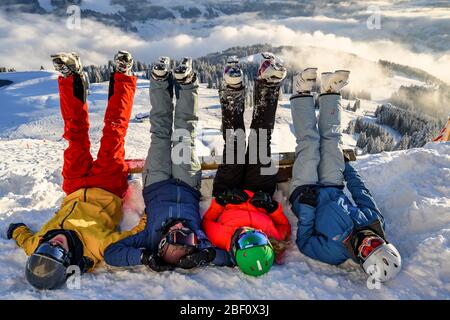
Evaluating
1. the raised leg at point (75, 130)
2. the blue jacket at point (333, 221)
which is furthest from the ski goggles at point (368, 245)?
the raised leg at point (75, 130)

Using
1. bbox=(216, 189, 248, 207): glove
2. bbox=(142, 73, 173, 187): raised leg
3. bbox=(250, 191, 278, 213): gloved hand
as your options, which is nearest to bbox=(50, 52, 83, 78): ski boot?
bbox=(142, 73, 173, 187): raised leg

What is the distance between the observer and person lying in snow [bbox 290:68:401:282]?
3.51m

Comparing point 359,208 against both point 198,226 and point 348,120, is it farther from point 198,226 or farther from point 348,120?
point 348,120

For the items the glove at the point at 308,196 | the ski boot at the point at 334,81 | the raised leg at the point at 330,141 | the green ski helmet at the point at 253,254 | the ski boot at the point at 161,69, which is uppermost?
the ski boot at the point at 161,69

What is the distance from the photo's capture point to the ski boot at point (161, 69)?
444 centimetres

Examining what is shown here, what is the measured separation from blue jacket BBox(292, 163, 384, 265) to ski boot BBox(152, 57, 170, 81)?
225 centimetres

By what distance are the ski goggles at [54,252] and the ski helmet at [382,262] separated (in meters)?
2.85

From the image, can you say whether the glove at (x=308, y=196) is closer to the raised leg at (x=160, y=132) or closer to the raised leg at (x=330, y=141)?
the raised leg at (x=330, y=141)

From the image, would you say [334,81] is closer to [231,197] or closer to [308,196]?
[308,196]

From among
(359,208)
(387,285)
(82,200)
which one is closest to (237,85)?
(359,208)

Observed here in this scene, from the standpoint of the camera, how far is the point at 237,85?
430 cm

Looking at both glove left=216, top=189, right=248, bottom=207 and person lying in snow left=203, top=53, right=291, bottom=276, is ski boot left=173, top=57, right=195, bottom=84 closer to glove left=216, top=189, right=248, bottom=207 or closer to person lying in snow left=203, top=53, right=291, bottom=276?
person lying in snow left=203, top=53, right=291, bottom=276
